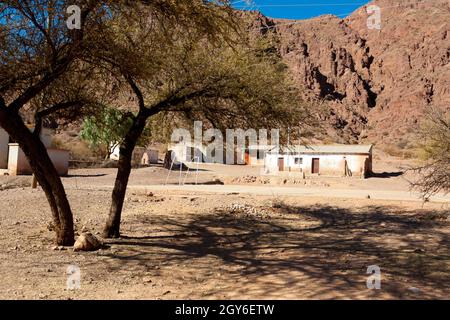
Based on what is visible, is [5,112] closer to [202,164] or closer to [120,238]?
[120,238]

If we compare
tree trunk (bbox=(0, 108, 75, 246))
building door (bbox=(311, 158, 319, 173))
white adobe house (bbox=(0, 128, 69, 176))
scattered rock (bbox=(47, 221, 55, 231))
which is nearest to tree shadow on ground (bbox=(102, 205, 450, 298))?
tree trunk (bbox=(0, 108, 75, 246))

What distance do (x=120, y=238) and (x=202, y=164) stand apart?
148ft

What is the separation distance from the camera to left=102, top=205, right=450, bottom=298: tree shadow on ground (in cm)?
615

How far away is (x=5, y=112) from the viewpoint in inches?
283

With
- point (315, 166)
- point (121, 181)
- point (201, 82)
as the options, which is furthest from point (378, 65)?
point (121, 181)

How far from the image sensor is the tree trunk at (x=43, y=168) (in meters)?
7.37

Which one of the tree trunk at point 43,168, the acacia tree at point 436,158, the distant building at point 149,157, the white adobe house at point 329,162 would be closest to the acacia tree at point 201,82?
the tree trunk at point 43,168

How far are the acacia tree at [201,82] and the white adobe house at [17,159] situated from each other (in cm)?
1977

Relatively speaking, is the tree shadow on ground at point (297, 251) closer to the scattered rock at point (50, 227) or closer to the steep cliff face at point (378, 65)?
the scattered rock at point (50, 227)

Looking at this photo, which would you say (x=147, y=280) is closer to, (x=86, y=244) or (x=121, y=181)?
(x=86, y=244)

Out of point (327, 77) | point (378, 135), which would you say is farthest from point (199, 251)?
point (327, 77)

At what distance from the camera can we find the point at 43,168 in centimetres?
786

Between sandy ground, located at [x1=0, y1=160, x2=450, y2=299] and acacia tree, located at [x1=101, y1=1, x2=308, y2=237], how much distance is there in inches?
76.4

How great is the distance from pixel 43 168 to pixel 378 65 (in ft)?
437
